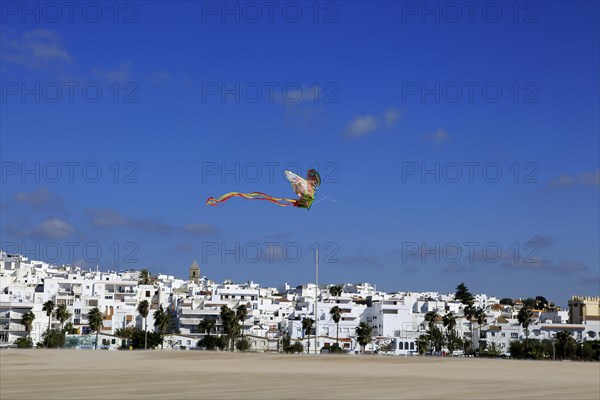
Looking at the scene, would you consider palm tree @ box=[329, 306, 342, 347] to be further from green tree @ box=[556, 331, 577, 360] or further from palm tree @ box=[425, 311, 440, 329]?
green tree @ box=[556, 331, 577, 360]

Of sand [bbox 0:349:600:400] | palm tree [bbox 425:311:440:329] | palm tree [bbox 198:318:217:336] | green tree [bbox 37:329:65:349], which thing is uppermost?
palm tree [bbox 425:311:440:329]

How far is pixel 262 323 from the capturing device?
97.3m

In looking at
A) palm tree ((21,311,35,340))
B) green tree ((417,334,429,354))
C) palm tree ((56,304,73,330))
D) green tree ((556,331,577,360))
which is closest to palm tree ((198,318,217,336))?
palm tree ((56,304,73,330))

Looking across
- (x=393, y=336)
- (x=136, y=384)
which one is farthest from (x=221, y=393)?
(x=393, y=336)

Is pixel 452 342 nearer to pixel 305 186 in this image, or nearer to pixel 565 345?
pixel 565 345

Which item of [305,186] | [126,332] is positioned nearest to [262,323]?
[126,332]

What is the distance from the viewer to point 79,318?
3681 inches

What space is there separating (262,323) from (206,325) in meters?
12.0

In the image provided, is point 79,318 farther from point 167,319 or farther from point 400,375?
point 400,375

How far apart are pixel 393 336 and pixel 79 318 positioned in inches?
1369

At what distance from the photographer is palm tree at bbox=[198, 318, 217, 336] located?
8644 centimetres

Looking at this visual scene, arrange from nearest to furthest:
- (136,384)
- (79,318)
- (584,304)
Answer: (136,384), (79,318), (584,304)

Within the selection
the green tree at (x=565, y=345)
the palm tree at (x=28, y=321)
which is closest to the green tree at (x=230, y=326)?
the palm tree at (x=28, y=321)

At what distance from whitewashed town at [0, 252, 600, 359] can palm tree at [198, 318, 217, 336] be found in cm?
11
